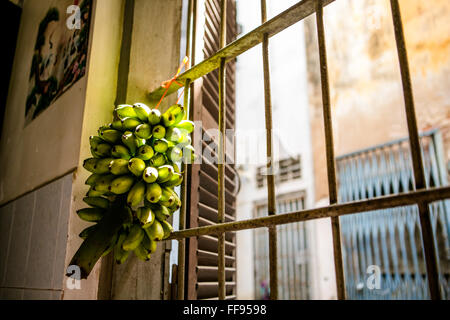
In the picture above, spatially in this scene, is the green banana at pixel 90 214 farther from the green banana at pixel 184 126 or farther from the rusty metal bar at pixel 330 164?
the rusty metal bar at pixel 330 164

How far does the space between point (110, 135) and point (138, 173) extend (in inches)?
7.4

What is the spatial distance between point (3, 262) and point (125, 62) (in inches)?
50.6

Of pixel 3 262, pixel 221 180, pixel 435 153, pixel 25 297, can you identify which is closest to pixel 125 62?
pixel 221 180

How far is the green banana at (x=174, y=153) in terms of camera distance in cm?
113

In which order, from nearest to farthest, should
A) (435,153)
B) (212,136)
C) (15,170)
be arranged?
(212,136) → (15,170) → (435,153)

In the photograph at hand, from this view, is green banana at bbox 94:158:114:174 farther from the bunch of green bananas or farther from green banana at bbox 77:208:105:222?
green banana at bbox 77:208:105:222

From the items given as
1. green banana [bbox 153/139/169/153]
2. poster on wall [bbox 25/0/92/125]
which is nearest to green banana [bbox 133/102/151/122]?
green banana [bbox 153/139/169/153]

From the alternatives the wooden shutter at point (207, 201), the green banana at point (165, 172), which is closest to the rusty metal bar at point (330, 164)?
the green banana at point (165, 172)

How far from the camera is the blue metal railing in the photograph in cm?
470

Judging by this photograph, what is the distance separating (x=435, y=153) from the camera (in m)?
4.91

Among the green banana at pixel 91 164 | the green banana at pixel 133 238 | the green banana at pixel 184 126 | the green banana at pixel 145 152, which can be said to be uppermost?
the green banana at pixel 184 126

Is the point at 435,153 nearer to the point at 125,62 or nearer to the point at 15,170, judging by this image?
the point at 125,62

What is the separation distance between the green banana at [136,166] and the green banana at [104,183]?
10 cm

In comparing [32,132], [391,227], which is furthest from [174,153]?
[391,227]
